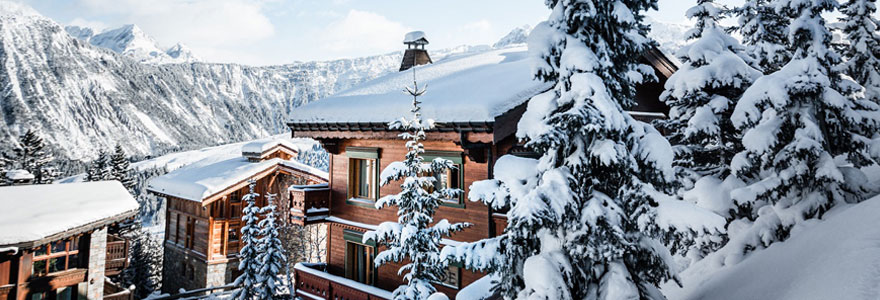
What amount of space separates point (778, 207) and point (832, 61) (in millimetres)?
4103

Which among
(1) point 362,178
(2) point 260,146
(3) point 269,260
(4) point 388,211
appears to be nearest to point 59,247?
(3) point 269,260

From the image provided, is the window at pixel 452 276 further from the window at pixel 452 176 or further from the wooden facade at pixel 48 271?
the wooden facade at pixel 48 271

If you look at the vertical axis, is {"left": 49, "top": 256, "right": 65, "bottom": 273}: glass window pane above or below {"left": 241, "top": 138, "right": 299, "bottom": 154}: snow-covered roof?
below

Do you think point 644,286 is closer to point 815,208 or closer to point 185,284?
point 815,208

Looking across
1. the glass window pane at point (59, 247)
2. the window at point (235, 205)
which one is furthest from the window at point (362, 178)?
the window at point (235, 205)

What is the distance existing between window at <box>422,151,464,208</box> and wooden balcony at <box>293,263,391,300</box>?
300 centimetres

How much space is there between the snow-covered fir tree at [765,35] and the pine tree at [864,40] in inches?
70.3

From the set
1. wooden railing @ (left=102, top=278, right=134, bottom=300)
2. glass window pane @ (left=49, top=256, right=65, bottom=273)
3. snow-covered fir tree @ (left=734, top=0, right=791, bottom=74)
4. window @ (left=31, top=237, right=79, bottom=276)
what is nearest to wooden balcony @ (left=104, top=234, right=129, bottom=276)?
wooden railing @ (left=102, top=278, right=134, bottom=300)

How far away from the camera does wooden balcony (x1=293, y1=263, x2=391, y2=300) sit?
11.6 m

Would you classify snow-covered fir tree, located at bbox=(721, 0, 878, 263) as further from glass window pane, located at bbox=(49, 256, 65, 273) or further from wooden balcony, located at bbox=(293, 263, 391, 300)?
glass window pane, located at bbox=(49, 256, 65, 273)

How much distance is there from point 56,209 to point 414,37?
1666 cm

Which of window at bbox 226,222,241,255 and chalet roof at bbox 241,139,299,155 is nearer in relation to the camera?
window at bbox 226,222,241,255

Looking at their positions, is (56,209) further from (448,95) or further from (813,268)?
(813,268)

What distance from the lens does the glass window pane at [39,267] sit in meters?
15.4
